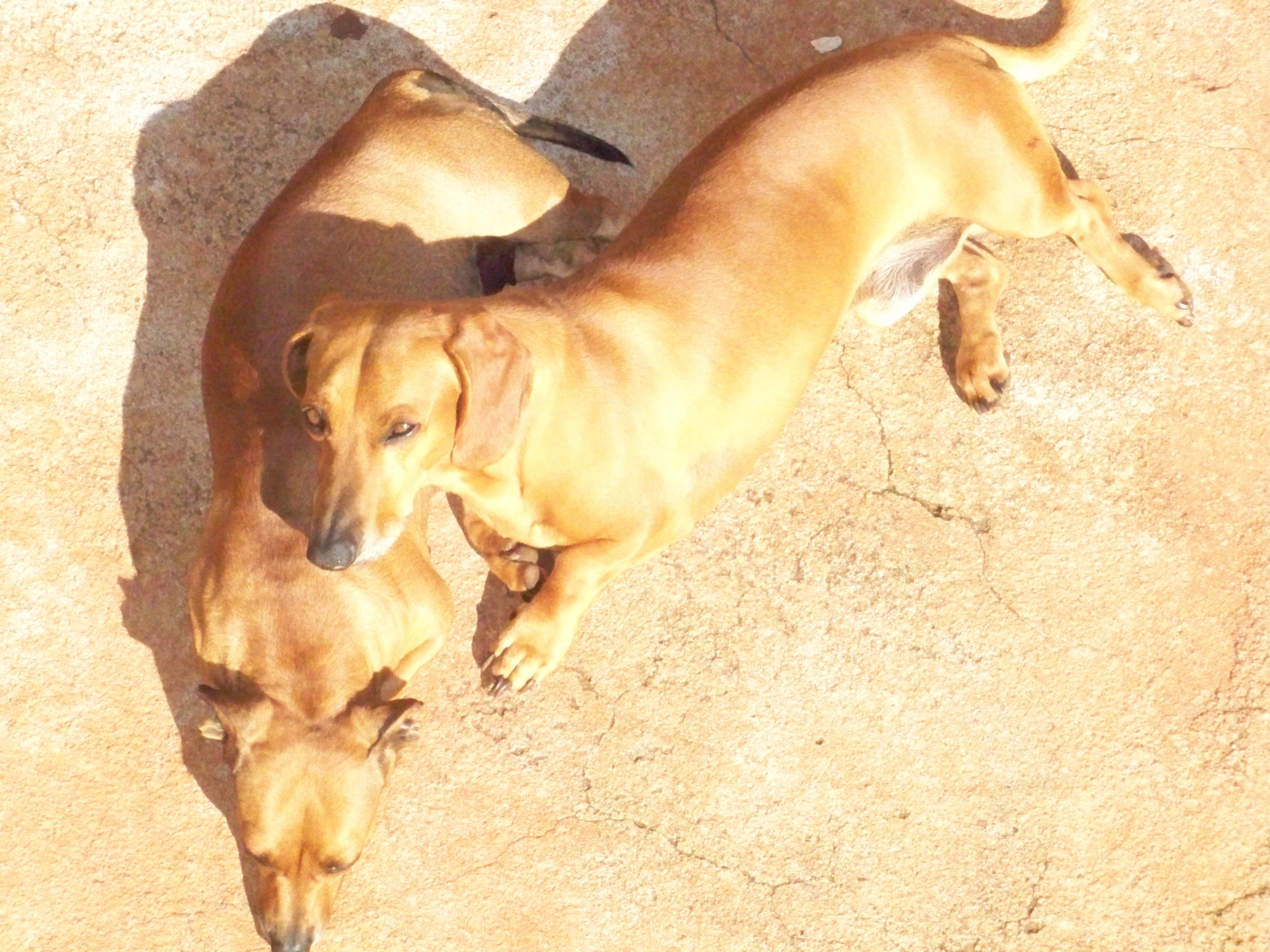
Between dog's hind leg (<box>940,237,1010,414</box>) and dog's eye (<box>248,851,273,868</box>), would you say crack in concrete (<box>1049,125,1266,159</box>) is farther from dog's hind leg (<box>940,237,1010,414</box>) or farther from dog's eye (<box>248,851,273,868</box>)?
dog's eye (<box>248,851,273,868</box>)

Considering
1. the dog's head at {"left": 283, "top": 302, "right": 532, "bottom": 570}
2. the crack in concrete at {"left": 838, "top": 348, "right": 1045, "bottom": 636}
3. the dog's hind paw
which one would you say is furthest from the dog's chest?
the dog's hind paw

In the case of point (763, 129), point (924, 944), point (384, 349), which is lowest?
point (924, 944)

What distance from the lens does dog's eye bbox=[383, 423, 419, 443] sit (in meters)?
3.30

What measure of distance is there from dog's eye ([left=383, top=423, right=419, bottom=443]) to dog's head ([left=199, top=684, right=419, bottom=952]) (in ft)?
2.96

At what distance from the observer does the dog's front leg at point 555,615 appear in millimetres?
4129

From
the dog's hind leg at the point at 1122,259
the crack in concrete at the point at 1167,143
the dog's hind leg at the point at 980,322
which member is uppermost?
the crack in concrete at the point at 1167,143

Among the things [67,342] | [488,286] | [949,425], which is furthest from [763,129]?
[67,342]

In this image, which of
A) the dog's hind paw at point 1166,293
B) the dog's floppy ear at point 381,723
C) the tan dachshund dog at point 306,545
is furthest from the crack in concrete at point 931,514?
the dog's floppy ear at point 381,723

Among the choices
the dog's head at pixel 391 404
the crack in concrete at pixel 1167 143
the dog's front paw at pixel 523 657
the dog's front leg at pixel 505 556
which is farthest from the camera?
the crack in concrete at pixel 1167 143

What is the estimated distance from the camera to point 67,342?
16.3 feet

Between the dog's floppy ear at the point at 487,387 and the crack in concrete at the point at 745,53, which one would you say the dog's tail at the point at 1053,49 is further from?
the dog's floppy ear at the point at 487,387

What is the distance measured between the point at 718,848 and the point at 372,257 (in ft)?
8.29

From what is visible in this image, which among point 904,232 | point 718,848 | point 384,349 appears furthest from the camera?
point 718,848

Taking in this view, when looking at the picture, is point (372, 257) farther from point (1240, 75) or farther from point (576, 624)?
point (1240, 75)
